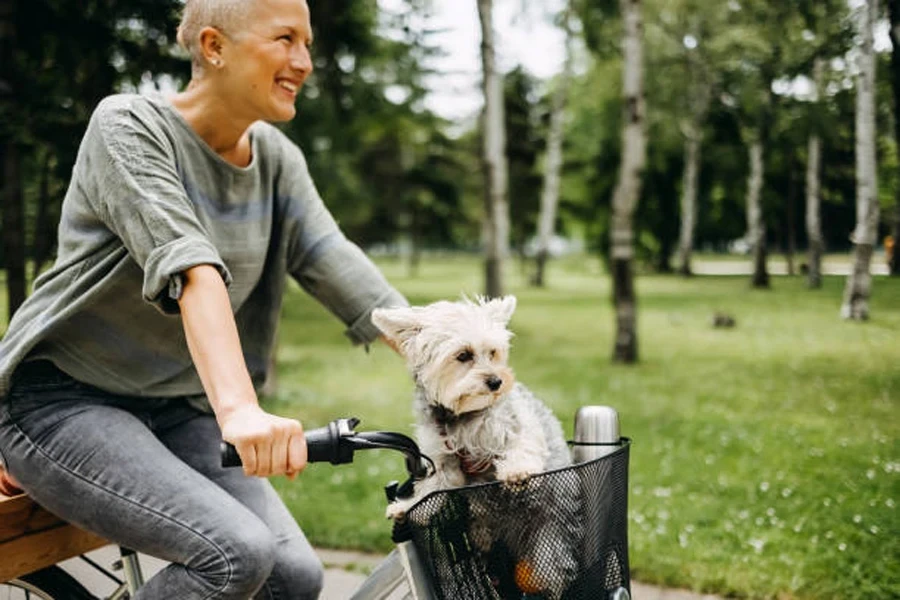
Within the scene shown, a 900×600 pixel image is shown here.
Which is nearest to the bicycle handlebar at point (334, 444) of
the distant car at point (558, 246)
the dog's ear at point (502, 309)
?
the dog's ear at point (502, 309)

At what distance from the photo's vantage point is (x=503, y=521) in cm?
163

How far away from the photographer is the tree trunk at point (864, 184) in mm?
4867

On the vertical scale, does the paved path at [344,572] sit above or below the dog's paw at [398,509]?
below

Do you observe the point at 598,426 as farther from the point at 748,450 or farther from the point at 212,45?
the point at 748,450

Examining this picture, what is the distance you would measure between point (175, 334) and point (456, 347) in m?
0.70

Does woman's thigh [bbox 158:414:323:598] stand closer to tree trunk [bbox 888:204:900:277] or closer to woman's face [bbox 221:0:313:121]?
woman's face [bbox 221:0:313:121]

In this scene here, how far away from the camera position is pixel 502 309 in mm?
2242

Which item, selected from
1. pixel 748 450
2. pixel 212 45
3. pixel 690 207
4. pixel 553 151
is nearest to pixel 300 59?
pixel 212 45

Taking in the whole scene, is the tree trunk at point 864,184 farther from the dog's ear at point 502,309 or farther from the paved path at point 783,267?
the dog's ear at point 502,309

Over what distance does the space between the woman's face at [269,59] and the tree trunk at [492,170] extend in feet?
35.0

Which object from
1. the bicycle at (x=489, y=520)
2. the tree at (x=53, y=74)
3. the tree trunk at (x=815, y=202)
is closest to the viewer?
the bicycle at (x=489, y=520)

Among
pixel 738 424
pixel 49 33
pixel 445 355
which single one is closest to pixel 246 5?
pixel 445 355

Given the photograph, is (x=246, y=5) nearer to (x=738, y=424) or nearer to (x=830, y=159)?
(x=830, y=159)

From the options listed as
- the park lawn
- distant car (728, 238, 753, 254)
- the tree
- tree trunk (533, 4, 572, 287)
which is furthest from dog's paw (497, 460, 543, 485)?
tree trunk (533, 4, 572, 287)
